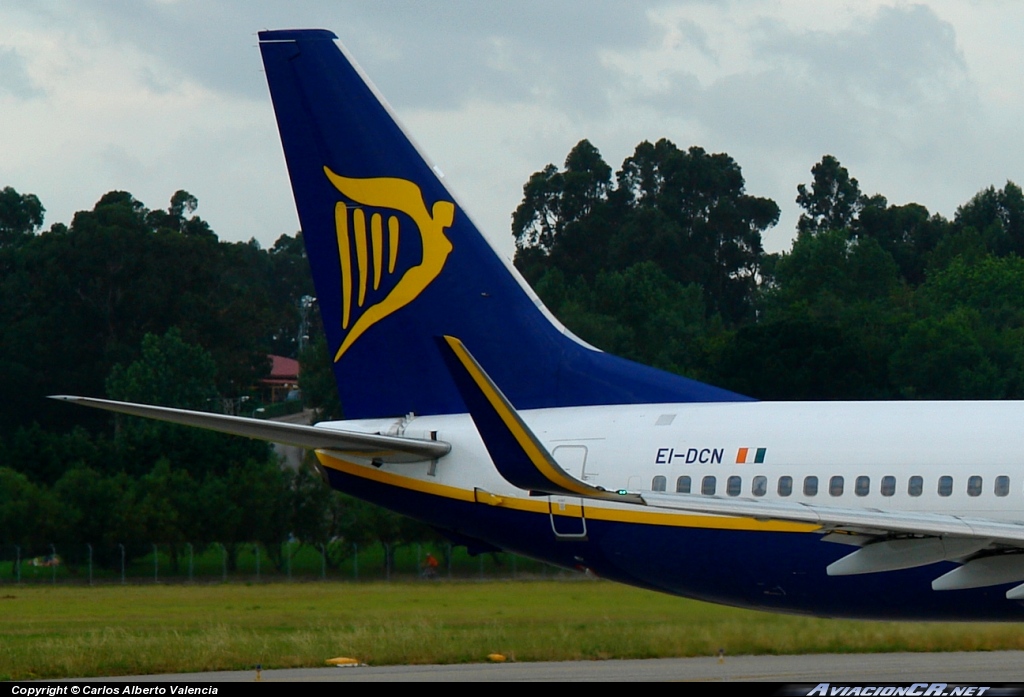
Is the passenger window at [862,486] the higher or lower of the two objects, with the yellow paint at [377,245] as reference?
lower

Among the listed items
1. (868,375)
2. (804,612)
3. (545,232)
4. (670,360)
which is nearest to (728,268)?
(545,232)

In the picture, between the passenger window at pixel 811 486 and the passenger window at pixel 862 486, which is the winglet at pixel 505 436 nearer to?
the passenger window at pixel 811 486

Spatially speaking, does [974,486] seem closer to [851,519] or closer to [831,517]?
[851,519]

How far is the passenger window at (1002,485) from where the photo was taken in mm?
19141

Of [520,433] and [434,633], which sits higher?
[520,433]

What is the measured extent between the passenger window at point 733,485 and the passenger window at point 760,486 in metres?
0.17

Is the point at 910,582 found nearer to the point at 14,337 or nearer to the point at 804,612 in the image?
the point at 804,612

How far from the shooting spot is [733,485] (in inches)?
801

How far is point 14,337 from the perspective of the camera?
100000 millimetres

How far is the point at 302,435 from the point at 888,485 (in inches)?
259

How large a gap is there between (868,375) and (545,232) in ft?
170

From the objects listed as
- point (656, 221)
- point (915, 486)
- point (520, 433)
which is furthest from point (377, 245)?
point (656, 221)

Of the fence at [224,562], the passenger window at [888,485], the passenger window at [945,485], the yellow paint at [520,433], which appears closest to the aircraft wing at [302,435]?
the yellow paint at [520,433]

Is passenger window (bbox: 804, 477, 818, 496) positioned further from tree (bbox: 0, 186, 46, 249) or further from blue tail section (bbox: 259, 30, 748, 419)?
tree (bbox: 0, 186, 46, 249)
